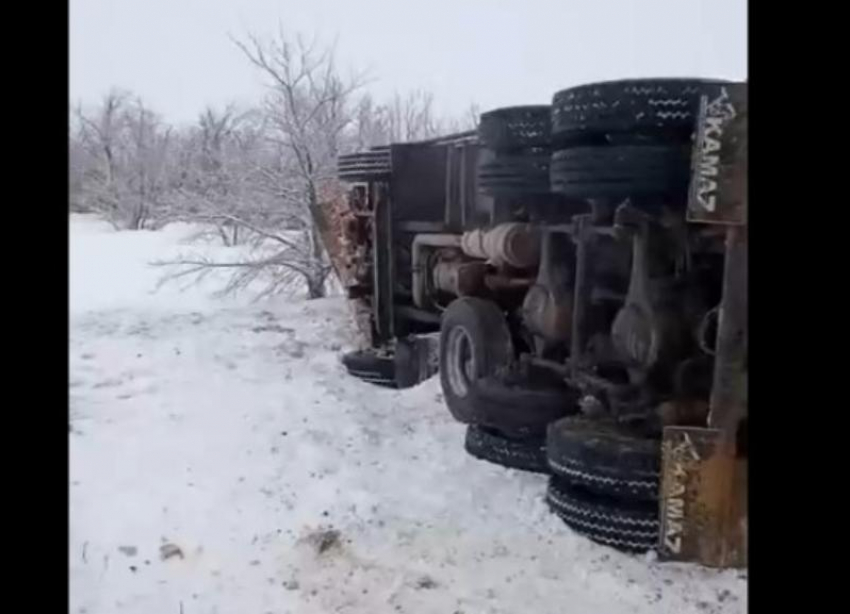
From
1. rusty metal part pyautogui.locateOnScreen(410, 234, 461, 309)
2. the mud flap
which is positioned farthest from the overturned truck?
rusty metal part pyautogui.locateOnScreen(410, 234, 461, 309)

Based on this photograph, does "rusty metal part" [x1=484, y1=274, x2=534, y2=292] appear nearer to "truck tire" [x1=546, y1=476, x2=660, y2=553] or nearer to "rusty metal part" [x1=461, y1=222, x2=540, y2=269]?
"rusty metal part" [x1=461, y1=222, x2=540, y2=269]

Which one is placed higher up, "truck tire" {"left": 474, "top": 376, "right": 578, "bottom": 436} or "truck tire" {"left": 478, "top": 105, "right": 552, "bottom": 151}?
"truck tire" {"left": 478, "top": 105, "right": 552, "bottom": 151}

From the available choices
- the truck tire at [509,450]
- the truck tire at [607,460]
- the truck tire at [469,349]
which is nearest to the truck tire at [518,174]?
the truck tire at [469,349]

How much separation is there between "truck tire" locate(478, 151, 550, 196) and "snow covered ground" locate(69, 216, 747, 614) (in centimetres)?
94

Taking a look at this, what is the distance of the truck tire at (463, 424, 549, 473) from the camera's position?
3355 millimetres

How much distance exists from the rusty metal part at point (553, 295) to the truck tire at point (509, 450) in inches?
13.9

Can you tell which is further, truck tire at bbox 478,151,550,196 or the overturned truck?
truck tire at bbox 478,151,550,196

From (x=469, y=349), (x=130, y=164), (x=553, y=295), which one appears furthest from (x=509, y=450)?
(x=130, y=164)

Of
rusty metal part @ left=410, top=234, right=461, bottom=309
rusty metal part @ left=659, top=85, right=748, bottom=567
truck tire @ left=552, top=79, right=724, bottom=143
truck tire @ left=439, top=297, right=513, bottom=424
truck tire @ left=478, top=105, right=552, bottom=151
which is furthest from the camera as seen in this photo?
rusty metal part @ left=410, top=234, right=461, bottom=309

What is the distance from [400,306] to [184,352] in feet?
4.54

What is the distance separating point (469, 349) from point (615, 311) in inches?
38.4

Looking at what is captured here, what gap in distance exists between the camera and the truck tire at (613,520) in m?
2.64
